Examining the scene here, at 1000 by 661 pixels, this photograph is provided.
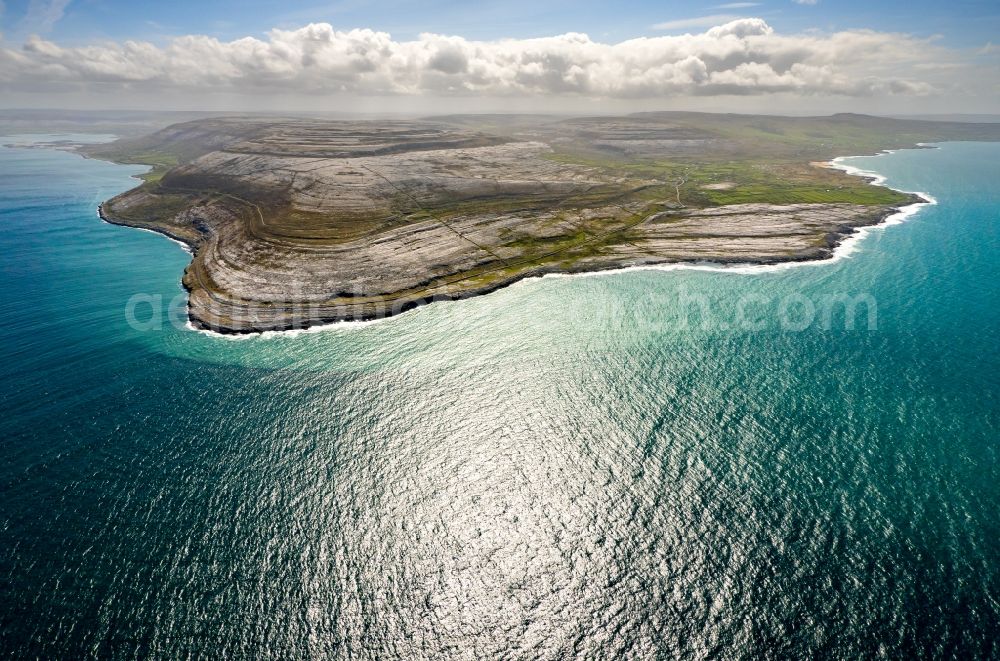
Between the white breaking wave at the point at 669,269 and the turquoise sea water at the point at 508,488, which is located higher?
the white breaking wave at the point at 669,269

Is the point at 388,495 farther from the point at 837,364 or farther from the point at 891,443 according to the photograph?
the point at 837,364

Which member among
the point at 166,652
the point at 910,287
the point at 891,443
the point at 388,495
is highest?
the point at 910,287

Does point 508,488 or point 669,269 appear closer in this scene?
point 508,488

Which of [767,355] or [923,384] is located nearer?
[923,384]

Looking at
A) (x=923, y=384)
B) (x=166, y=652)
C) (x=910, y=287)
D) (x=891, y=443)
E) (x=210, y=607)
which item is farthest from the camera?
(x=910, y=287)

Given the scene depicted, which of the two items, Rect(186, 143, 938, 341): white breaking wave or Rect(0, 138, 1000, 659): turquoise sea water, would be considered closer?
Rect(0, 138, 1000, 659): turquoise sea water

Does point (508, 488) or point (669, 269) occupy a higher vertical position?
point (669, 269)

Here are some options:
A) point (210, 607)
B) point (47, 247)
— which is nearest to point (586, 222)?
point (210, 607)

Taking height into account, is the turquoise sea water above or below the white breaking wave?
below
